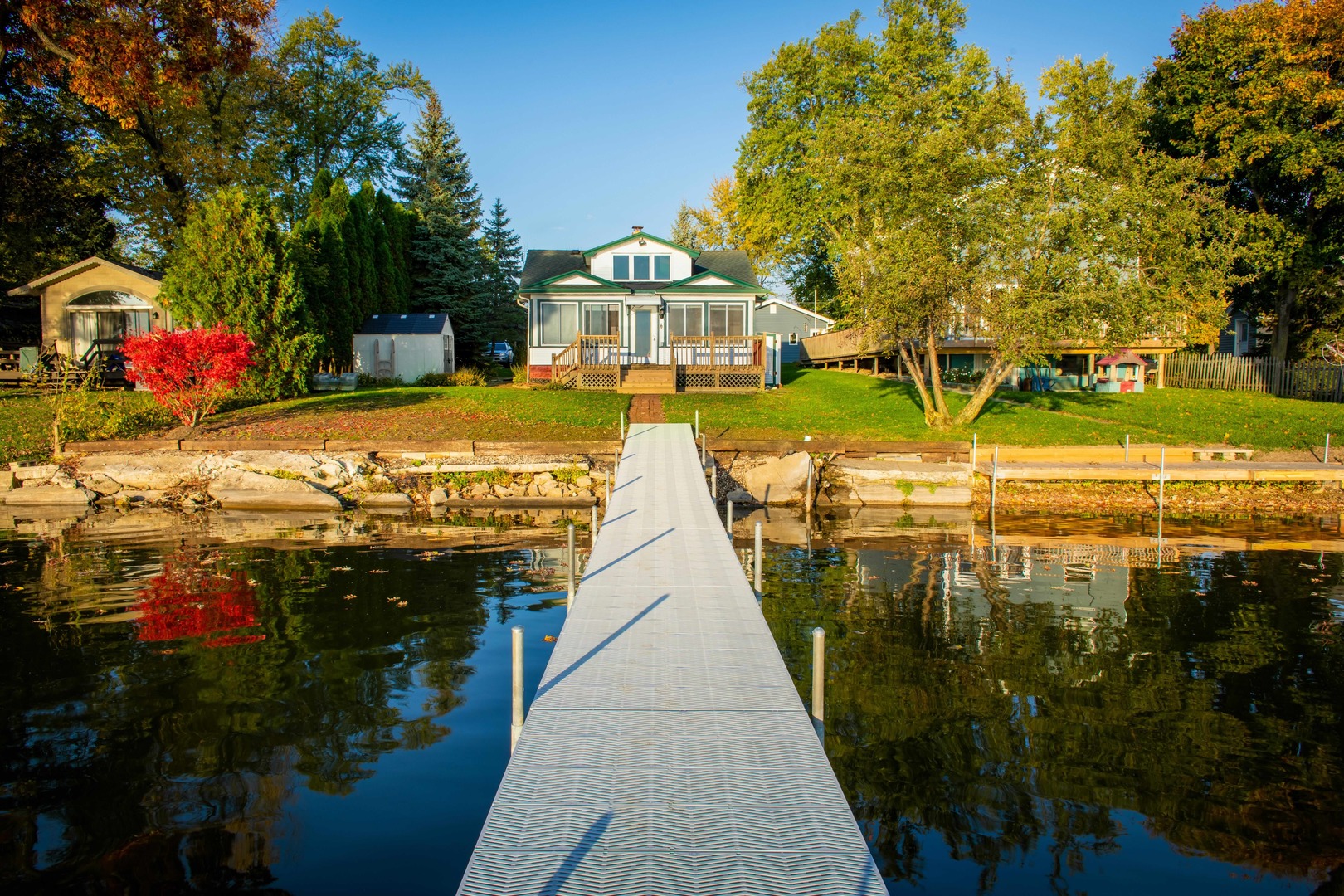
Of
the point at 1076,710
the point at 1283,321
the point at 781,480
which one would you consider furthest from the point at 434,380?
the point at 1283,321

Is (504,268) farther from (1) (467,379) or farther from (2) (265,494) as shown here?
(2) (265,494)

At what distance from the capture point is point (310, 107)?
44.4m

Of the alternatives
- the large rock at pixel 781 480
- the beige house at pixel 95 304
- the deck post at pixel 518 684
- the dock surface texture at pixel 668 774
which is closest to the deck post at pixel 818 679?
the dock surface texture at pixel 668 774

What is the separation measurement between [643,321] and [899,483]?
14850mm

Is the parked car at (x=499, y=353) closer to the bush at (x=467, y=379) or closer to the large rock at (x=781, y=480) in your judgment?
the bush at (x=467, y=379)

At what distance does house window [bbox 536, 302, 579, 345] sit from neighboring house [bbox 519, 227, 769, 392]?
31 mm

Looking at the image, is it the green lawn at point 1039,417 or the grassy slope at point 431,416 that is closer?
the grassy slope at point 431,416

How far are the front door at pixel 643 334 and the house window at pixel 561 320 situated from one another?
7.27ft

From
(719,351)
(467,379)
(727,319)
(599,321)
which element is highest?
(727,319)

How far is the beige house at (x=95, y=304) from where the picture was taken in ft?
97.3

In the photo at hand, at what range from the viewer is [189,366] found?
20328mm

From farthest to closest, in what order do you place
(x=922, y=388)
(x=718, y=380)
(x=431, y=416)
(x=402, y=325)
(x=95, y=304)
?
(x=402, y=325) < (x=95, y=304) < (x=718, y=380) < (x=922, y=388) < (x=431, y=416)

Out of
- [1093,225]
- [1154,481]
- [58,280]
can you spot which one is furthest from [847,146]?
[58,280]

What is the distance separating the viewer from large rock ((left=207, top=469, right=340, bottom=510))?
60.6 ft
